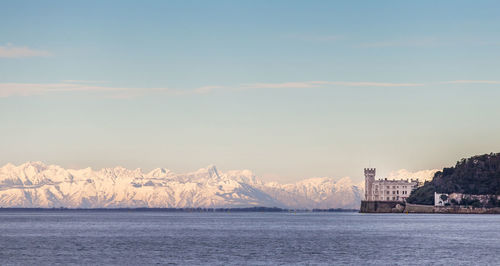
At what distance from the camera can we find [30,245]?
418 ft

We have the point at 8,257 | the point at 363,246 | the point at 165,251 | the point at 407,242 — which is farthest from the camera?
the point at 407,242

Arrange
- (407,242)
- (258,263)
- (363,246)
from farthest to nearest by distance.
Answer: (407,242) < (363,246) < (258,263)

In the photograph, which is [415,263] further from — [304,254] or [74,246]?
[74,246]

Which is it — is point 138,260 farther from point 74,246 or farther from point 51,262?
point 74,246

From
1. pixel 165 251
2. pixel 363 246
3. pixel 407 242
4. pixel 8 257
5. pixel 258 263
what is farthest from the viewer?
pixel 407 242

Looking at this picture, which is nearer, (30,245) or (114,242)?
(30,245)

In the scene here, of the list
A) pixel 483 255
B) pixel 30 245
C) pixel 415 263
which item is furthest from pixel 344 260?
pixel 30 245

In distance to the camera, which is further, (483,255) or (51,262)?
(483,255)

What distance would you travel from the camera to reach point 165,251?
113000 millimetres

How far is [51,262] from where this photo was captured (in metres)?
95.6

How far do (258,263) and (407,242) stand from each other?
47121 millimetres

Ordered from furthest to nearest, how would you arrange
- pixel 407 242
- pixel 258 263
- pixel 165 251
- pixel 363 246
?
1. pixel 407 242
2. pixel 363 246
3. pixel 165 251
4. pixel 258 263

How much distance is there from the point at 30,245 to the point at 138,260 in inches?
1418

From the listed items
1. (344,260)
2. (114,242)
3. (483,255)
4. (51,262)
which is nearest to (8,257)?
(51,262)
